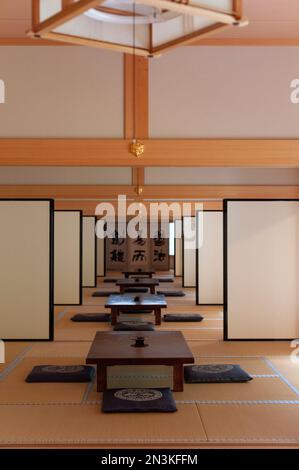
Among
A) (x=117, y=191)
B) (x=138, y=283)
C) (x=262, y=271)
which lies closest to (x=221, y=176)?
(x=117, y=191)

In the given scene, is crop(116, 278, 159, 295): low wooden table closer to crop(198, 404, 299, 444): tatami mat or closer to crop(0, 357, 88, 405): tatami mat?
crop(0, 357, 88, 405): tatami mat

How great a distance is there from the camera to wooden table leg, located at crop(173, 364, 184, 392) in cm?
499

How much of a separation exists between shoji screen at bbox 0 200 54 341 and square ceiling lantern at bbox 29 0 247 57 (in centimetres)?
545

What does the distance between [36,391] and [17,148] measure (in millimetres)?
2179

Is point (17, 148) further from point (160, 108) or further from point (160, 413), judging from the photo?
point (160, 413)

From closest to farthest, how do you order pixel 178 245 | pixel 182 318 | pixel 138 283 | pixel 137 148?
1. pixel 137 148
2. pixel 182 318
3. pixel 138 283
4. pixel 178 245

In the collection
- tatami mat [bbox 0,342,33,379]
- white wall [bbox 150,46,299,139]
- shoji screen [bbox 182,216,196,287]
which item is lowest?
tatami mat [bbox 0,342,33,379]

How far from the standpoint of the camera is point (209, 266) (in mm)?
11500

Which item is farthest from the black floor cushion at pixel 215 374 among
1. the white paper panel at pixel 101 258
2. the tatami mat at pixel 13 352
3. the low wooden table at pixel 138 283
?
the white paper panel at pixel 101 258

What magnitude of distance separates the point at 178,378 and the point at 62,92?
2.76 meters

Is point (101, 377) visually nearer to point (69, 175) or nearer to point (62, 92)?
point (62, 92)

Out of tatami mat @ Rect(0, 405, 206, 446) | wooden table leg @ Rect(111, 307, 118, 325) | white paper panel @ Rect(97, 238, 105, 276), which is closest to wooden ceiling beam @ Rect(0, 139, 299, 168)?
tatami mat @ Rect(0, 405, 206, 446)

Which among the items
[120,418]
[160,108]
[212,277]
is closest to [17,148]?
[160,108]

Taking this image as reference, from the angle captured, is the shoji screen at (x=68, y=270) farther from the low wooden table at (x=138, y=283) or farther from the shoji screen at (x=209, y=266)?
the shoji screen at (x=209, y=266)
